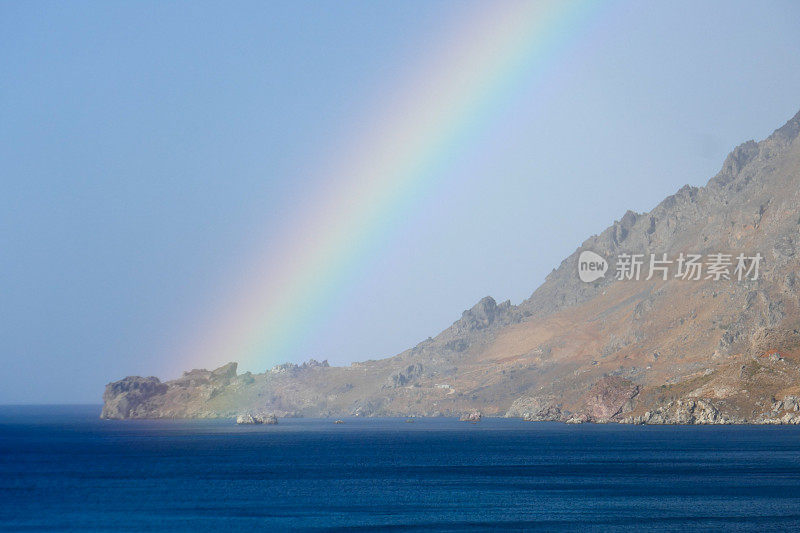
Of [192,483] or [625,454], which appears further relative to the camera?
[625,454]

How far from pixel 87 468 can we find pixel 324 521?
88.4 meters

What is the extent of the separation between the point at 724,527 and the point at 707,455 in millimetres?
93425

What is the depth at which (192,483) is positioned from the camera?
444ft

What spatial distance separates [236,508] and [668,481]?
236ft

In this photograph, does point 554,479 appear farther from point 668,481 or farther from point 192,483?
point 192,483

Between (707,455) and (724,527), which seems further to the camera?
(707,455)

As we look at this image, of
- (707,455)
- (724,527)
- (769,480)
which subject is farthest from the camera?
(707,455)

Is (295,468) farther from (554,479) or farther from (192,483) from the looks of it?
(554,479)

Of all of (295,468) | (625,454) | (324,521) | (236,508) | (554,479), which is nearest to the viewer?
(324,521)

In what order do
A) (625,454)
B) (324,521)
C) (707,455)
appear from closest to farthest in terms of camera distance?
(324,521)
(707,455)
(625,454)

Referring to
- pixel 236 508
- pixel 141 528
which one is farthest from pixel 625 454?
pixel 141 528

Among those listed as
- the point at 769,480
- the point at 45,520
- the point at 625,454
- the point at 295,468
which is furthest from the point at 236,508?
the point at 625,454

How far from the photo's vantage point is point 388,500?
114 meters

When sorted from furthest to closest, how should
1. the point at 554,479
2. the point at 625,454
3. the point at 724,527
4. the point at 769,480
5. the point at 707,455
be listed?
1. the point at 625,454
2. the point at 707,455
3. the point at 554,479
4. the point at 769,480
5. the point at 724,527
